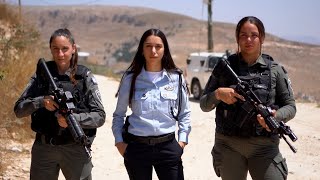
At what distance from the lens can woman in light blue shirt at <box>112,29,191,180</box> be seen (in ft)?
9.66

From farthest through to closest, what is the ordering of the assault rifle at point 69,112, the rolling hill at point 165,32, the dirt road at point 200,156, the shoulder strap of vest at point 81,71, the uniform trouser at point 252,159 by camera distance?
the rolling hill at point 165,32
the dirt road at point 200,156
the shoulder strap of vest at point 81,71
the uniform trouser at point 252,159
the assault rifle at point 69,112

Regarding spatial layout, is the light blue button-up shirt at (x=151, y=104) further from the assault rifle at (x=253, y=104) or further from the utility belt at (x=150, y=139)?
A: the assault rifle at (x=253, y=104)

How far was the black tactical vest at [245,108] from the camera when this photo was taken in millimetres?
2951

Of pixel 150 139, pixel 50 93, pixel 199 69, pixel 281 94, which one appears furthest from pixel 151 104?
pixel 199 69

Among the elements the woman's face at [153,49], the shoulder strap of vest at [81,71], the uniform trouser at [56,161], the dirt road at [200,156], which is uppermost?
the woman's face at [153,49]

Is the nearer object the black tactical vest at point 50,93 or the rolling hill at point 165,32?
the black tactical vest at point 50,93

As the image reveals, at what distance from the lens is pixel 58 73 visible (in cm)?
305

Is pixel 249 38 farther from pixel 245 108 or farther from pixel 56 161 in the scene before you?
pixel 56 161

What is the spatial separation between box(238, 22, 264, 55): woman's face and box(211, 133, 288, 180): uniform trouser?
2.05 feet

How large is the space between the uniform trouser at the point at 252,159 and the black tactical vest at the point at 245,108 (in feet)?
0.19

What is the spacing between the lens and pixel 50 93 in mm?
2893

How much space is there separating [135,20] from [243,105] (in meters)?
111

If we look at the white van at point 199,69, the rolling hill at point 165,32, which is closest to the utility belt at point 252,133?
the rolling hill at point 165,32

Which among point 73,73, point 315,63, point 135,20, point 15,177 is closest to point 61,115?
point 73,73
